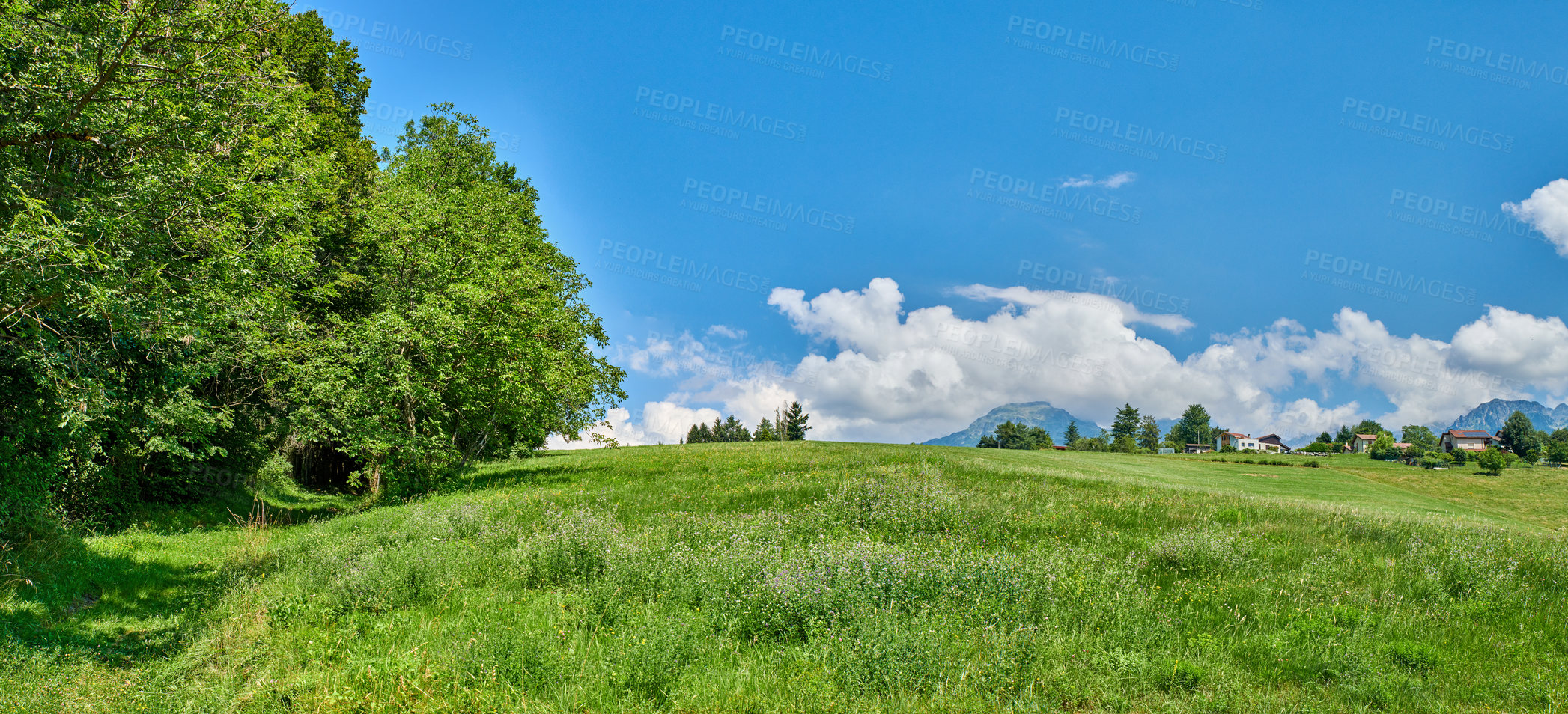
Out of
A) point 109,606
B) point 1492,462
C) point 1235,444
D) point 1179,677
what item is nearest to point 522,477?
point 109,606

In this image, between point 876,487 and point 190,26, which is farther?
point 876,487

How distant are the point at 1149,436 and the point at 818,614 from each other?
16497 cm

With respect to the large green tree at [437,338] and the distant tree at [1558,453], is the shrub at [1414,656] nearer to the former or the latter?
the large green tree at [437,338]

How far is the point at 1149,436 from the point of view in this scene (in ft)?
484

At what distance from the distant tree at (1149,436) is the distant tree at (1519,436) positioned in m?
53.6

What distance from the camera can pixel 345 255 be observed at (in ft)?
85.2

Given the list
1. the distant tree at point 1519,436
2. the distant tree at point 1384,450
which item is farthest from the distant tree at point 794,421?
the distant tree at point 1519,436

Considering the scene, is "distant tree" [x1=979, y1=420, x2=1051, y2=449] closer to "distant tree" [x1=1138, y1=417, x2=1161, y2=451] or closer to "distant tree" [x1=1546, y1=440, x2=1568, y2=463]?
"distant tree" [x1=1138, y1=417, x2=1161, y2=451]

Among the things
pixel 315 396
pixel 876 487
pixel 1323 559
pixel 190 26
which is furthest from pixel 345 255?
pixel 1323 559

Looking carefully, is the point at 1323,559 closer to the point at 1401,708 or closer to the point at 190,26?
the point at 1401,708

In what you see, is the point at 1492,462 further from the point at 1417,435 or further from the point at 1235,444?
the point at 1235,444

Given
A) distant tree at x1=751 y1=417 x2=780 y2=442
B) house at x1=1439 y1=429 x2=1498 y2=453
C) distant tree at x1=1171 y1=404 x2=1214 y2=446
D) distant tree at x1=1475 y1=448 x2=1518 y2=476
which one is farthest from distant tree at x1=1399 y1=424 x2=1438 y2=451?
distant tree at x1=751 y1=417 x2=780 y2=442

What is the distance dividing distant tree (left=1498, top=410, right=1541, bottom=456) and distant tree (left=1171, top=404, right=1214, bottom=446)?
52.1 meters

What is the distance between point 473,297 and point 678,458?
10.4m
